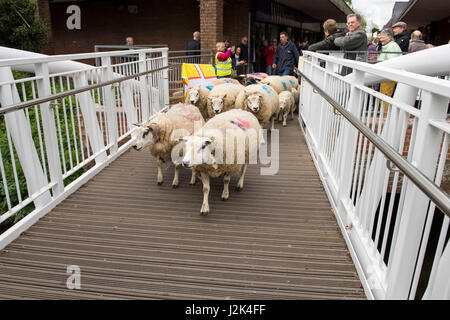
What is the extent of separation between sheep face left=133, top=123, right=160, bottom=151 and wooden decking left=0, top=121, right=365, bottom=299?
1.77ft

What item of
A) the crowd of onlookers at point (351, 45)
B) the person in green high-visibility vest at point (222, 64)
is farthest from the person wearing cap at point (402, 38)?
the person in green high-visibility vest at point (222, 64)

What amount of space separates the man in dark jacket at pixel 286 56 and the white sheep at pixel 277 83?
4.11 ft

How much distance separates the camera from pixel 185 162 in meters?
3.29

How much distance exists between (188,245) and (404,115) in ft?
6.21

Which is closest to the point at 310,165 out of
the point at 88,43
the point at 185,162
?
the point at 185,162

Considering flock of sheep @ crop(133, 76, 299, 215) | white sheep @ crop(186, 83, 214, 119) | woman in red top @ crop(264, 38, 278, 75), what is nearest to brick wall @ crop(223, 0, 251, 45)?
woman in red top @ crop(264, 38, 278, 75)

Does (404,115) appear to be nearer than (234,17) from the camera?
Yes

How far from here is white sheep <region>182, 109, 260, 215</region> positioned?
339 centimetres

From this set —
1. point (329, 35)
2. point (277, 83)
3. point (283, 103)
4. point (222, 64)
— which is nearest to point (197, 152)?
point (283, 103)

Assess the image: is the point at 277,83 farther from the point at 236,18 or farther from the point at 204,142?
the point at 236,18

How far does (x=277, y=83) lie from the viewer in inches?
305

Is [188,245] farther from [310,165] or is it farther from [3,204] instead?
[3,204]

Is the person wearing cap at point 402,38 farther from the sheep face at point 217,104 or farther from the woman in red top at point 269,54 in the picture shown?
the sheep face at point 217,104
